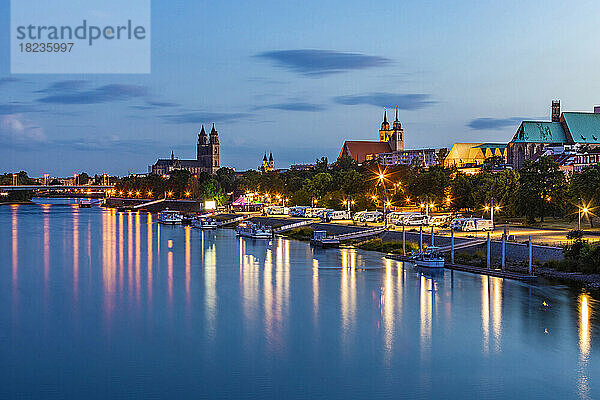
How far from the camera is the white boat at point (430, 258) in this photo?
53.9 meters

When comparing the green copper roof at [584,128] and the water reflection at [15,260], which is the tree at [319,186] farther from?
the green copper roof at [584,128]

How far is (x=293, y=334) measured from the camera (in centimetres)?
3494

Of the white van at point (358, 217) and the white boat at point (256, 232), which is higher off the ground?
the white van at point (358, 217)

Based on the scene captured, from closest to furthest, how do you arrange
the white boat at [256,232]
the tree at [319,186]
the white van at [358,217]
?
1. the white van at [358,217]
2. the white boat at [256,232]
3. the tree at [319,186]

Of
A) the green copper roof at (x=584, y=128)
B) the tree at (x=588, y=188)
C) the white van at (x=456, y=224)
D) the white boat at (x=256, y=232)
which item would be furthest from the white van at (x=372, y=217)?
the green copper roof at (x=584, y=128)

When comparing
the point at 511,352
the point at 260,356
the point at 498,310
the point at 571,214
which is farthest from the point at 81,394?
the point at 571,214

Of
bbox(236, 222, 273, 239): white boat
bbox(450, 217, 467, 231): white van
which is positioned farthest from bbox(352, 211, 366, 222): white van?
bbox(450, 217, 467, 231): white van

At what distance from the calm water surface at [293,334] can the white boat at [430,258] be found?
1.36m

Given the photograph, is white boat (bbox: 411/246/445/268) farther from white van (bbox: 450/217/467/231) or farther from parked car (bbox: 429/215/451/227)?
parked car (bbox: 429/215/451/227)

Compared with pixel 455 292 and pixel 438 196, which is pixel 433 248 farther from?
pixel 438 196

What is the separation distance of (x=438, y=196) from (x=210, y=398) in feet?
241

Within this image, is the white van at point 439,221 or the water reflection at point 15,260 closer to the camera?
the water reflection at point 15,260

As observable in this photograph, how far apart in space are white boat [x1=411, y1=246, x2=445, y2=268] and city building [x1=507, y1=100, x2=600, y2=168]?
343ft

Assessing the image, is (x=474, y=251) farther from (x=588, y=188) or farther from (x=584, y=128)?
(x=584, y=128)
